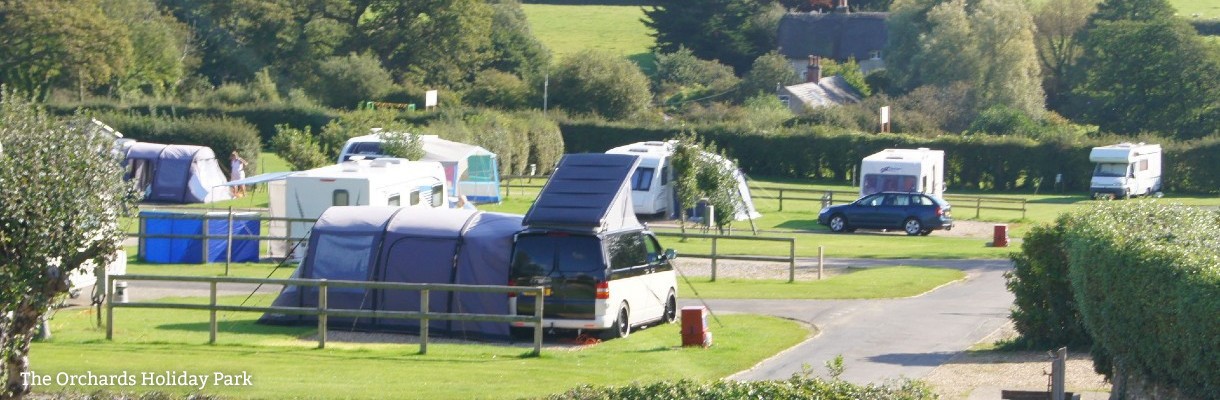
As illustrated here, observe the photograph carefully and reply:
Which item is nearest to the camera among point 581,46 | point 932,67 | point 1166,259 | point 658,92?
point 1166,259

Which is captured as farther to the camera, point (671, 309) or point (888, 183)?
point (888, 183)

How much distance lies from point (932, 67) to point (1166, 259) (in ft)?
237

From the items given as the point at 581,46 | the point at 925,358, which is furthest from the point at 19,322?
the point at 581,46

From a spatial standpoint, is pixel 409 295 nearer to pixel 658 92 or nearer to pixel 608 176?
pixel 608 176

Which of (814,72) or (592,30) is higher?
(592,30)

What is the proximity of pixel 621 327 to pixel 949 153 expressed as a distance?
148 ft

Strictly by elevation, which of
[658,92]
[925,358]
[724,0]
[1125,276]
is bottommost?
[925,358]

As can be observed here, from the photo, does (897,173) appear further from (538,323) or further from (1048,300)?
(538,323)

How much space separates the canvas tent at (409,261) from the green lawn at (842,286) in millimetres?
5816

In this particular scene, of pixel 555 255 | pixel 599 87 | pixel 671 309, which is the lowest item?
pixel 671 309

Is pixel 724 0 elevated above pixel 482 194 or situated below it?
above

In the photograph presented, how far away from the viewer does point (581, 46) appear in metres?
112

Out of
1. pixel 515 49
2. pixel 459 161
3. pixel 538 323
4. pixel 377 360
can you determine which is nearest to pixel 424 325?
pixel 377 360

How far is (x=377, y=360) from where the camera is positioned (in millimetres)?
15008
